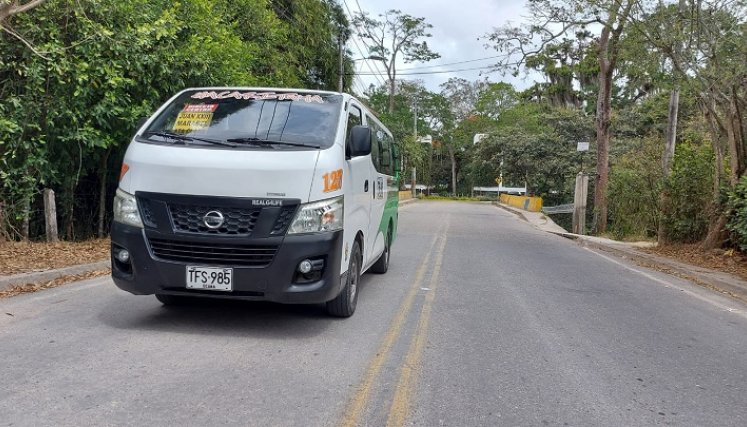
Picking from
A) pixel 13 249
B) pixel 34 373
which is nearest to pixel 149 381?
pixel 34 373

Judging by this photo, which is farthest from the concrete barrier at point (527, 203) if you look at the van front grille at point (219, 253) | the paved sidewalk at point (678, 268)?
the van front grille at point (219, 253)

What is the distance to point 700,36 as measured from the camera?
38.0 ft

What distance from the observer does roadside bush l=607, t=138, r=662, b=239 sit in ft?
56.0

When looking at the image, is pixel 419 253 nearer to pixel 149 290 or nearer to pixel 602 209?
pixel 149 290

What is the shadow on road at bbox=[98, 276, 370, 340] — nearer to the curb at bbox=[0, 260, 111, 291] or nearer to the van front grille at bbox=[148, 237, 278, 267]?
the van front grille at bbox=[148, 237, 278, 267]

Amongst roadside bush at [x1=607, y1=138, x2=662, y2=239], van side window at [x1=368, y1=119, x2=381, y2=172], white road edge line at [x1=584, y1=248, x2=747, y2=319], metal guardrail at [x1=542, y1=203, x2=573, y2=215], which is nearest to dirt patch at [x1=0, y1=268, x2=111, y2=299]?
van side window at [x1=368, y1=119, x2=381, y2=172]

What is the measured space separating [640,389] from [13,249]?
328 inches

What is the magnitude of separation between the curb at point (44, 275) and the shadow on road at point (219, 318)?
133 cm

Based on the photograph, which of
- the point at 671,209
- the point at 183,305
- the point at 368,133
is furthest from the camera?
the point at 671,209

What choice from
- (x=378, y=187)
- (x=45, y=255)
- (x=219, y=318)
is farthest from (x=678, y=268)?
(x=45, y=255)

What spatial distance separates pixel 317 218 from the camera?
4.95m

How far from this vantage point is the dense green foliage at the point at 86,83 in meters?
8.83

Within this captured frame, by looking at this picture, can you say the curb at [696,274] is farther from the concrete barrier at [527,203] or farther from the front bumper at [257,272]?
the concrete barrier at [527,203]

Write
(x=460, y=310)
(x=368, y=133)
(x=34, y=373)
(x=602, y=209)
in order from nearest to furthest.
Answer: (x=34, y=373), (x=368, y=133), (x=460, y=310), (x=602, y=209)
